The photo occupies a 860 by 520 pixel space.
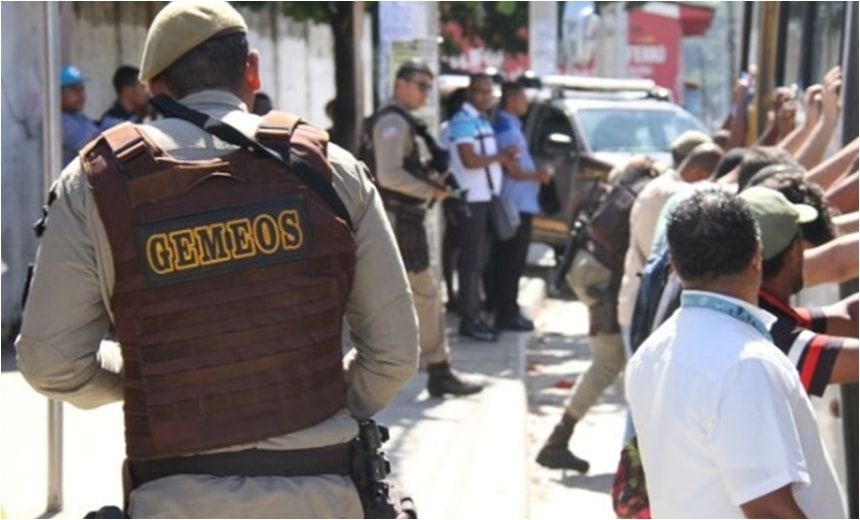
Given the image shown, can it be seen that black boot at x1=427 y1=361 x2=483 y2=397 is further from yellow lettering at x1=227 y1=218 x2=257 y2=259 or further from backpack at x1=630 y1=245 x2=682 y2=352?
yellow lettering at x1=227 y1=218 x2=257 y2=259

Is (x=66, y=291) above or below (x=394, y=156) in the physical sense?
above

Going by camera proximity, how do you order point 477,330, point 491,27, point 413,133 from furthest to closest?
point 491,27 → point 477,330 → point 413,133

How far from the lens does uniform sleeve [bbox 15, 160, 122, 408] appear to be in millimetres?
3201

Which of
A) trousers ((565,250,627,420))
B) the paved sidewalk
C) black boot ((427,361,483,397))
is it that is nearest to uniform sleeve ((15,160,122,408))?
the paved sidewalk

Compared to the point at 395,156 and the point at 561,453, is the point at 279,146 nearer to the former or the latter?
the point at 561,453

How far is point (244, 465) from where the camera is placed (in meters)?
3.29

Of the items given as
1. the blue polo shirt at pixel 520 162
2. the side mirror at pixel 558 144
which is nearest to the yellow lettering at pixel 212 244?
the blue polo shirt at pixel 520 162

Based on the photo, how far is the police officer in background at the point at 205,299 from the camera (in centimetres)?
321

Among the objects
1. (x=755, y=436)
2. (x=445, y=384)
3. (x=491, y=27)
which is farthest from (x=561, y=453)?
(x=491, y=27)

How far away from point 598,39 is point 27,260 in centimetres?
2383

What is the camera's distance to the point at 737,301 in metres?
3.39

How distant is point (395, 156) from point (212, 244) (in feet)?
19.9

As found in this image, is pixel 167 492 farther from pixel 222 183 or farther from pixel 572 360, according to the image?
pixel 572 360

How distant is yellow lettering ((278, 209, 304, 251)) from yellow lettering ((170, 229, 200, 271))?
18 centimetres
